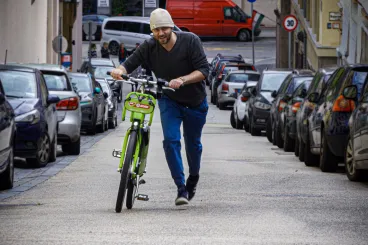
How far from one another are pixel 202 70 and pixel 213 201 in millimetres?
1345

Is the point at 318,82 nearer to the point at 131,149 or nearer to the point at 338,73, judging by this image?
the point at 338,73

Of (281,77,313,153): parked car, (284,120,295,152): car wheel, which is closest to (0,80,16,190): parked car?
(281,77,313,153): parked car

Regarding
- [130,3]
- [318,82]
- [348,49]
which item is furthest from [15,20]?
[130,3]

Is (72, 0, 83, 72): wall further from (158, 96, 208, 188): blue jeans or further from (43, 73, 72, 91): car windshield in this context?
(158, 96, 208, 188): blue jeans

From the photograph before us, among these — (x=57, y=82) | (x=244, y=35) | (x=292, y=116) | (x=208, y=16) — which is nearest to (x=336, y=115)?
(x=292, y=116)

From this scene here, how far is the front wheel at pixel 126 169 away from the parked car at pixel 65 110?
10137 mm

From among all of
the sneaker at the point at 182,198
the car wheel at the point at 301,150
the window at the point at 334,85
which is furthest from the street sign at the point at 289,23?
the sneaker at the point at 182,198

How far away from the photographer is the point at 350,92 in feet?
46.9

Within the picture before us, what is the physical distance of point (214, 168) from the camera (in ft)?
51.9

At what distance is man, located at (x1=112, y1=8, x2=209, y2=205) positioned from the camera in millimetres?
10352

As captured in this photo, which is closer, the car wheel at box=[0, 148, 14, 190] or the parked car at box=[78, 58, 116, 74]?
the car wheel at box=[0, 148, 14, 190]

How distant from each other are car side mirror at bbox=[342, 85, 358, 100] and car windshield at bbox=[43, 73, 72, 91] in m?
7.77

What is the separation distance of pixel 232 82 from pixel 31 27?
9.93 metres

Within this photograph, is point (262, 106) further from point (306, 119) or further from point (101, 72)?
point (101, 72)
